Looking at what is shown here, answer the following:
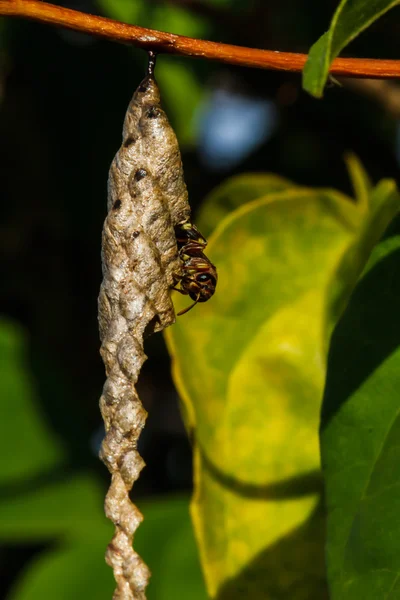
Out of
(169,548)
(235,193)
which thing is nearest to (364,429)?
(235,193)

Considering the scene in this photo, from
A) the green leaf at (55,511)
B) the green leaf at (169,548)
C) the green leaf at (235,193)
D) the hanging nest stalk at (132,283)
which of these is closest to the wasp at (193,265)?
the hanging nest stalk at (132,283)

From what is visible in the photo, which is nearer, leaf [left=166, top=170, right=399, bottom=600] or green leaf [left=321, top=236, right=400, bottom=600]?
green leaf [left=321, top=236, right=400, bottom=600]

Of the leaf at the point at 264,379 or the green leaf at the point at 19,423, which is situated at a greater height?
the leaf at the point at 264,379

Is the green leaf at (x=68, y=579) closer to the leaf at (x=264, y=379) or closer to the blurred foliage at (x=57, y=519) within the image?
the blurred foliage at (x=57, y=519)

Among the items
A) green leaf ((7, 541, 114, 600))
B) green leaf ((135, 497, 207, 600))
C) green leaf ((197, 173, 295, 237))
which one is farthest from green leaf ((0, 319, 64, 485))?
green leaf ((197, 173, 295, 237))

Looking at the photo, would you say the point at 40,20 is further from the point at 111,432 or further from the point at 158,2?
the point at 158,2

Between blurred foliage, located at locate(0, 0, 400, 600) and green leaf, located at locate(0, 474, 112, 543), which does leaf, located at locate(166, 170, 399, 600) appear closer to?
blurred foliage, located at locate(0, 0, 400, 600)
